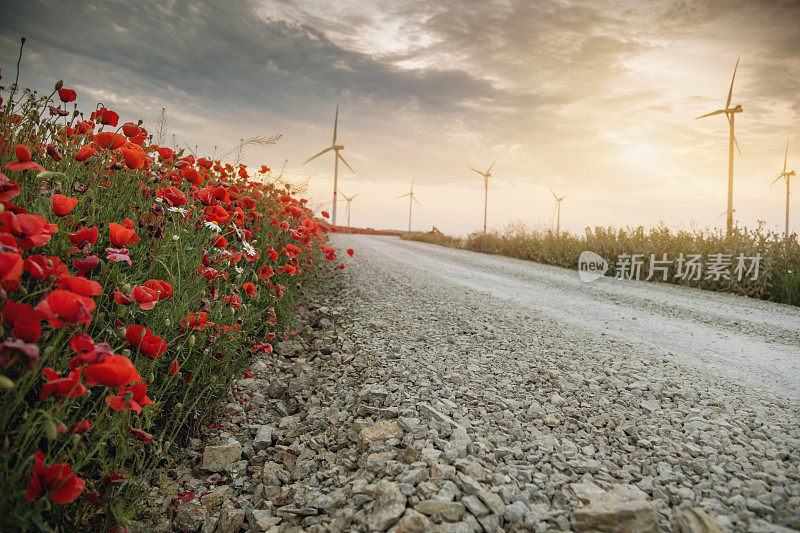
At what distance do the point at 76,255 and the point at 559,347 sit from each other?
373cm

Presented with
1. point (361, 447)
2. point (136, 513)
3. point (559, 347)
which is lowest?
point (136, 513)

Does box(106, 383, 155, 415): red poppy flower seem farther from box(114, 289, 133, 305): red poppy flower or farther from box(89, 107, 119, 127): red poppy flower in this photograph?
box(89, 107, 119, 127): red poppy flower

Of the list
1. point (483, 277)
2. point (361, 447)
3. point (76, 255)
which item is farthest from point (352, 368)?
point (483, 277)

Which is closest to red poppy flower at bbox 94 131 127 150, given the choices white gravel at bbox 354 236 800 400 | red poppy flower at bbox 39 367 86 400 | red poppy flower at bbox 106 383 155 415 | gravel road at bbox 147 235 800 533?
red poppy flower at bbox 106 383 155 415

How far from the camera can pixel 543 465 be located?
213 cm

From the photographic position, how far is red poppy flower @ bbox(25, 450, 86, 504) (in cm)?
130

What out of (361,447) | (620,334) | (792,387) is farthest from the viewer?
(620,334)

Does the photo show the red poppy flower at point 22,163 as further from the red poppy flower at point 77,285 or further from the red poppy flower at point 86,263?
the red poppy flower at point 77,285

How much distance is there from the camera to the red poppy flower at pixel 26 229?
4.12 ft

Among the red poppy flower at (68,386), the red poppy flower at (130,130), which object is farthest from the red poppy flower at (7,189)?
the red poppy flower at (130,130)

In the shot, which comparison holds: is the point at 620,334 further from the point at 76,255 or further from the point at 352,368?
the point at 76,255

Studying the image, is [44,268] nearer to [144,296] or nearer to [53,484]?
[144,296]

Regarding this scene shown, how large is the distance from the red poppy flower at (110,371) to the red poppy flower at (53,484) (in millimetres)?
340

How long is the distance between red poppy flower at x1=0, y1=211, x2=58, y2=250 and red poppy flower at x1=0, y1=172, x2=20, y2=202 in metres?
0.11
